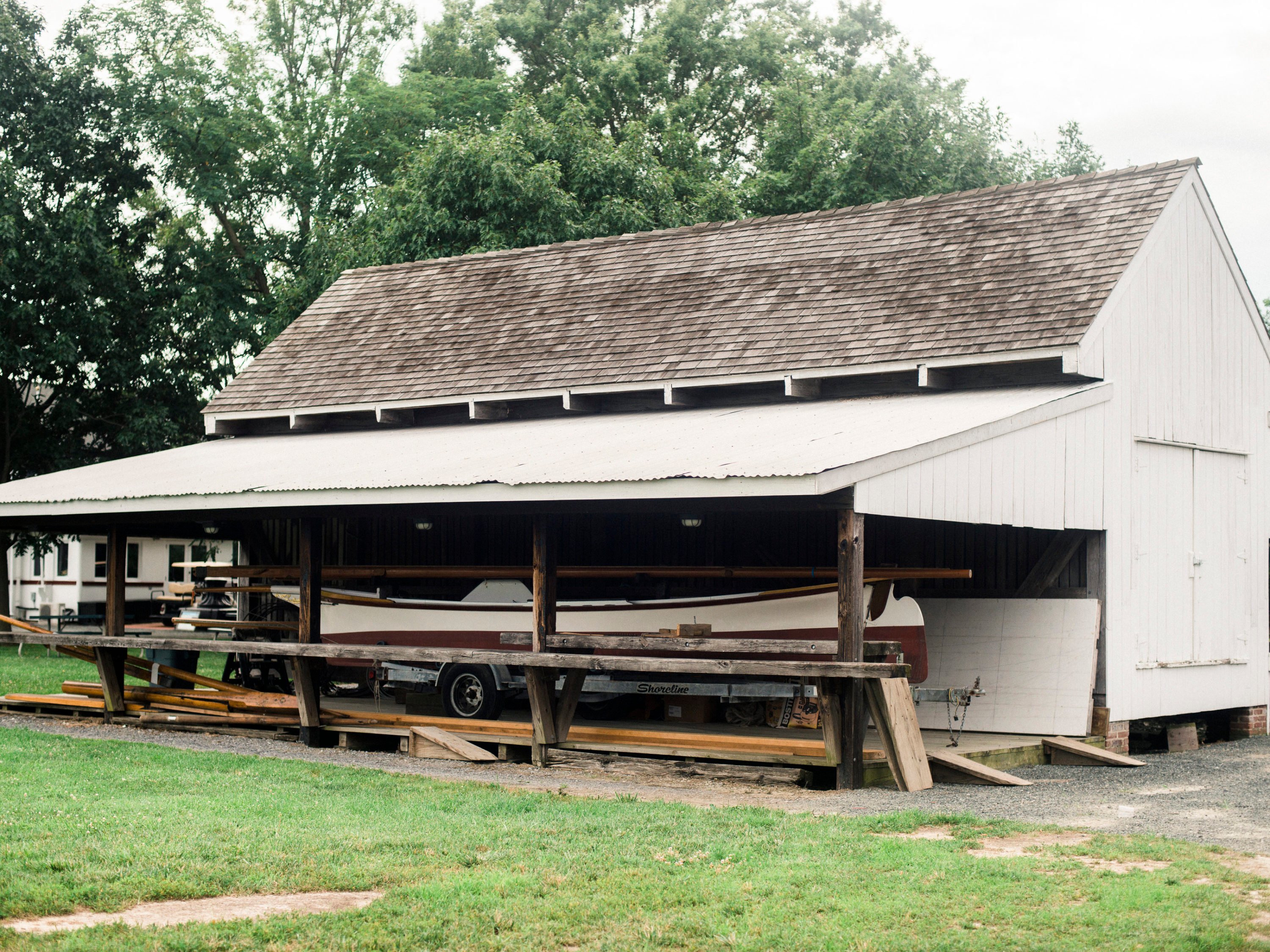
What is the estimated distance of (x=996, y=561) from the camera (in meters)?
14.3

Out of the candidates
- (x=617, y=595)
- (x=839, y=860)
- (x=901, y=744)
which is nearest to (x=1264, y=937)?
(x=839, y=860)

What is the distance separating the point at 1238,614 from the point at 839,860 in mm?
9710

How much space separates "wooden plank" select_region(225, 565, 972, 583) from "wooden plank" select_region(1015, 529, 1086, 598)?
0.89 metres

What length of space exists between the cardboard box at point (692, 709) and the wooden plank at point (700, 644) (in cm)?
137

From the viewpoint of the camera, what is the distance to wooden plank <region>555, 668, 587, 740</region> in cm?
1277

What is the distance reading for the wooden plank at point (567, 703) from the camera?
503 inches

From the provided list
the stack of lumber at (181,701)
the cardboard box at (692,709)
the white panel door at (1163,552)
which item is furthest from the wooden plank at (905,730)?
the stack of lumber at (181,701)

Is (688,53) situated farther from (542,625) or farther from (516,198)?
(542,625)

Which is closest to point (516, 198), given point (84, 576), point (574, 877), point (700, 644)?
point (700, 644)

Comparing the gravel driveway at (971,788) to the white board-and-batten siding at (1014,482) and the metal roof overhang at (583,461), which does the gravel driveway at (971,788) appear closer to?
the white board-and-batten siding at (1014,482)

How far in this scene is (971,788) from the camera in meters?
11.3

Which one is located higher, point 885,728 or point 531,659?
point 531,659

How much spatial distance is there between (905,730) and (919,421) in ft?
9.36

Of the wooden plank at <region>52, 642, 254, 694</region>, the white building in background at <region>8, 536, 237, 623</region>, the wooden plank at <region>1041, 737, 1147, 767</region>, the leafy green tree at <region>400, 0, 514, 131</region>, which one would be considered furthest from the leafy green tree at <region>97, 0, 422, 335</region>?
the wooden plank at <region>1041, 737, 1147, 767</region>
